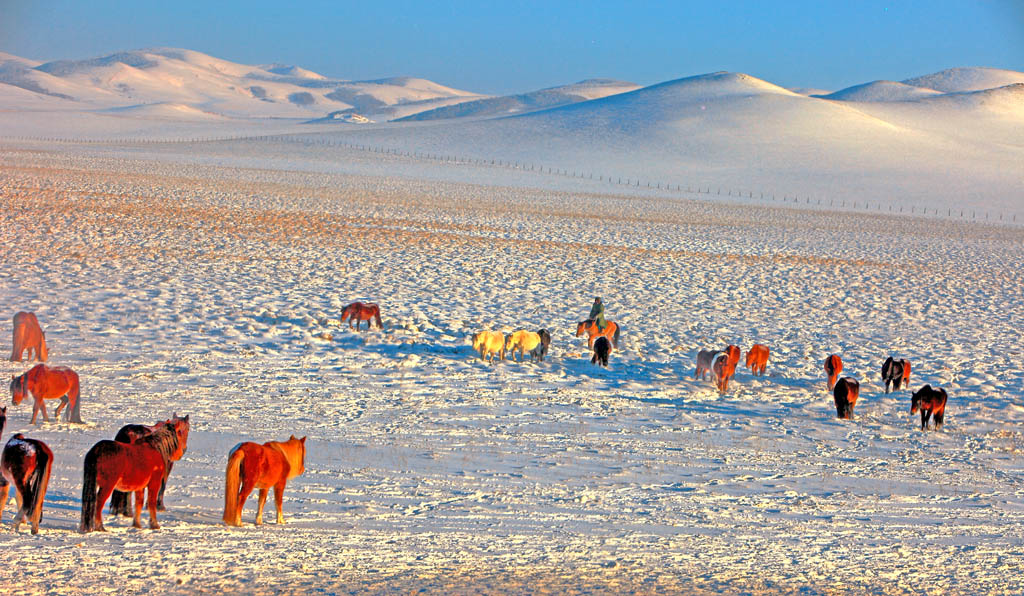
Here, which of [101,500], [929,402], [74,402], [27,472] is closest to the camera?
[27,472]

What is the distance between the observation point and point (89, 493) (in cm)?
571

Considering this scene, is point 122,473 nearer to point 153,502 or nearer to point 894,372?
point 153,502

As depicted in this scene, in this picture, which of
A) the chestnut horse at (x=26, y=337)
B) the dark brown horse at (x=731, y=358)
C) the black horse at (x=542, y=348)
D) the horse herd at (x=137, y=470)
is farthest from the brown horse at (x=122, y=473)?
the dark brown horse at (x=731, y=358)

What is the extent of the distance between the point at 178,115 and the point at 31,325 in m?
183

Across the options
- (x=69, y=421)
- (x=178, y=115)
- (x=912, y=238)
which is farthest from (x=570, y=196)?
(x=178, y=115)

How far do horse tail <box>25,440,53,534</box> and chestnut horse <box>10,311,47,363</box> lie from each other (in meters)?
5.20

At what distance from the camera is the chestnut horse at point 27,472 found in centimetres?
564

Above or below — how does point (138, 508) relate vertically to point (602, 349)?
below

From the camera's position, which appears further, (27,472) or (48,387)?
(48,387)

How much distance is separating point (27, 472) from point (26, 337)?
17.9 ft

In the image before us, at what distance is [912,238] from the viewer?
122ft

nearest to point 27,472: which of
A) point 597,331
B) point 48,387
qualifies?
point 48,387

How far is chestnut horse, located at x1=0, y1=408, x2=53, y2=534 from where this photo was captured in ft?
18.5

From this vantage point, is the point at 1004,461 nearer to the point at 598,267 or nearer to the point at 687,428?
the point at 687,428
